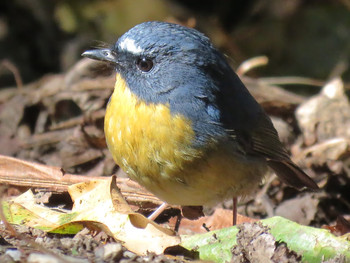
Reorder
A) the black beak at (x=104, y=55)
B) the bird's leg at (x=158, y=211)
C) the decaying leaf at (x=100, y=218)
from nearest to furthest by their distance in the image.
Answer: the decaying leaf at (x=100, y=218)
the black beak at (x=104, y=55)
the bird's leg at (x=158, y=211)

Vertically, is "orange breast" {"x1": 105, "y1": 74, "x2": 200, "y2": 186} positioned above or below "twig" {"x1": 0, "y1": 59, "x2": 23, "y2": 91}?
above

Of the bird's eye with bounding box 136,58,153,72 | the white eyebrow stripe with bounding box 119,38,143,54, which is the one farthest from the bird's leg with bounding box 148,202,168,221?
the white eyebrow stripe with bounding box 119,38,143,54

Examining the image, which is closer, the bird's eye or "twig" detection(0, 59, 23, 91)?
the bird's eye

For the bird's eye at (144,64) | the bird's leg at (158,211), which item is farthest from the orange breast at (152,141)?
the bird's leg at (158,211)

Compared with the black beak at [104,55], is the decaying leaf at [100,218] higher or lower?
lower

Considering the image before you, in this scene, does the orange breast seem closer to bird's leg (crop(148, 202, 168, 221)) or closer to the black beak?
the black beak

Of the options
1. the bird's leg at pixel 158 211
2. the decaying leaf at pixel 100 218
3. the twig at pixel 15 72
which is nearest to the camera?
the decaying leaf at pixel 100 218

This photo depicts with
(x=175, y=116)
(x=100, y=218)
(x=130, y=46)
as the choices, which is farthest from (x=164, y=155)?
(x=130, y=46)

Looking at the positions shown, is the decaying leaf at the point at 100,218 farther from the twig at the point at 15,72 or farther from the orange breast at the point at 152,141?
the twig at the point at 15,72
